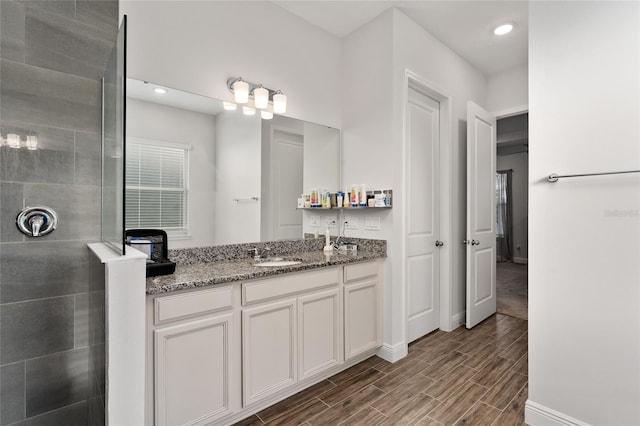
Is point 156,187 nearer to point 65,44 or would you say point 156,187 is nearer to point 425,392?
point 65,44

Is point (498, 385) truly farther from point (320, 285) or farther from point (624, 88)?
point (624, 88)

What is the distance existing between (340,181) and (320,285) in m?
1.17

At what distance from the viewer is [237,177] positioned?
7.54 ft

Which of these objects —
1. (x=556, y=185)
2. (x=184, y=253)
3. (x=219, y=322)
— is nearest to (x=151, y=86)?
(x=184, y=253)

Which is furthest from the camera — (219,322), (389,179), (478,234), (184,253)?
(478,234)

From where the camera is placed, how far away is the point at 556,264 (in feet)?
5.40

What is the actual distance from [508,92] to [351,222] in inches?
101

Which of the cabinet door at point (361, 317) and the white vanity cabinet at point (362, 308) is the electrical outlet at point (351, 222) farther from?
the cabinet door at point (361, 317)

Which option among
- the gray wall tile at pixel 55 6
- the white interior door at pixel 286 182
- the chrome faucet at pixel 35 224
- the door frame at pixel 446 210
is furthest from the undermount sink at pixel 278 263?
the gray wall tile at pixel 55 6

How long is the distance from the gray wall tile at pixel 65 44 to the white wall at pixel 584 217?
8.28 ft

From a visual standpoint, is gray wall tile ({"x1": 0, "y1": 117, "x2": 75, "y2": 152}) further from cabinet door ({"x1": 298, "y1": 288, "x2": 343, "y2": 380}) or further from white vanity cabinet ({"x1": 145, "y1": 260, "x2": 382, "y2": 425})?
cabinet door ({"x1": 298, "y1": 288, "x2": 343, "y2": 380})

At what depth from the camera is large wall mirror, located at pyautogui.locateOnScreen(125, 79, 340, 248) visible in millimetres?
1897

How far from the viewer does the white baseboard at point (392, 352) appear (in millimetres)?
2465

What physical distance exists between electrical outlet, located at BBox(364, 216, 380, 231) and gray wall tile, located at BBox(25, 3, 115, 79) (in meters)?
2.14
